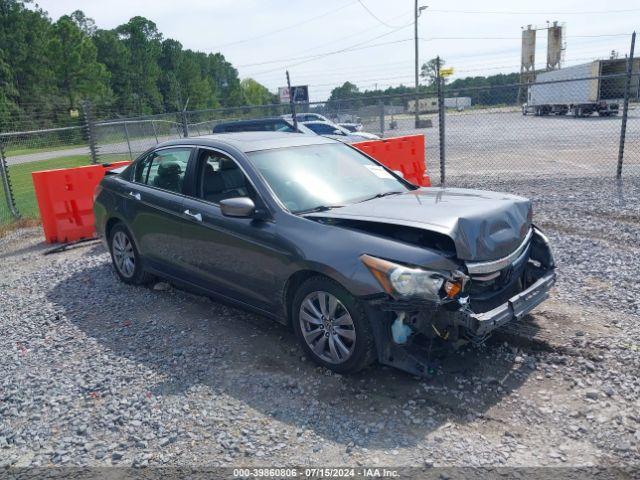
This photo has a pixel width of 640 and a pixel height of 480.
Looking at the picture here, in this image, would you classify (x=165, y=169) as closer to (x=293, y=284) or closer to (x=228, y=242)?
(x=228, y=242)

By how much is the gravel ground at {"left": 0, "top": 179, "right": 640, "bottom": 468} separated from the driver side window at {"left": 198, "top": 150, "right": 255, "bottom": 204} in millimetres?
1158

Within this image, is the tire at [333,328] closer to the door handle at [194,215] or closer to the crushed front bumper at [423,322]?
the crushed front bumper at [423,322]

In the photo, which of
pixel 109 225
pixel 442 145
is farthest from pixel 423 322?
pixel 442 145

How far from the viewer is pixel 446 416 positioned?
11.3 feet

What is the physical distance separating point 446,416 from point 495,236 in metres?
1.28

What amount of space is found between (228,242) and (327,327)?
122 cm

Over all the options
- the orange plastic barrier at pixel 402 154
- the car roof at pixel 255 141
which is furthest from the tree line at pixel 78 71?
the car roof at pixel 255 141

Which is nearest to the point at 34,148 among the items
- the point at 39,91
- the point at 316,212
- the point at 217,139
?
the point at 217,139

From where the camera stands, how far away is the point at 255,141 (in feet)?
16.6

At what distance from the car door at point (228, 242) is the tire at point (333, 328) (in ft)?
1.05

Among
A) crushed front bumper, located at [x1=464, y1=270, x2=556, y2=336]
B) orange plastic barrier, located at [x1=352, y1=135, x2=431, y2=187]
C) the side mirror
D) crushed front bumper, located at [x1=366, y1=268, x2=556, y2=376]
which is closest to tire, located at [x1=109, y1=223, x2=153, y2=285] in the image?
the side mirror

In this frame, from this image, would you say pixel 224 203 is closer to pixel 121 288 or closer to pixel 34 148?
pixel 121 288

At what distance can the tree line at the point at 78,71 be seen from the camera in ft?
161

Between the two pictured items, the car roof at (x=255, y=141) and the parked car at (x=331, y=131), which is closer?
the car roof at (x=255, y=141)
